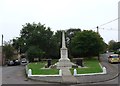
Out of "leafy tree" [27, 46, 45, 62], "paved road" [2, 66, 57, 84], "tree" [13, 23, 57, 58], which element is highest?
"tree" [13, 23, 57, 58]

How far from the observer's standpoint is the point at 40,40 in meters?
69.0

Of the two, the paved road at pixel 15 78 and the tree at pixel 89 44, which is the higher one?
the tree at pixel 89 44

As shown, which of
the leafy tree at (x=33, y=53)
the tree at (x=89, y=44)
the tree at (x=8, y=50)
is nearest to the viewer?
the tree at (x=89, y=44)

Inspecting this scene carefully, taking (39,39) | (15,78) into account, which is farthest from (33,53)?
(15,78)

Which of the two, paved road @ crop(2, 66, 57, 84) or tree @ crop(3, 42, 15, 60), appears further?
tree @ crop(3, 42, 15, 60)

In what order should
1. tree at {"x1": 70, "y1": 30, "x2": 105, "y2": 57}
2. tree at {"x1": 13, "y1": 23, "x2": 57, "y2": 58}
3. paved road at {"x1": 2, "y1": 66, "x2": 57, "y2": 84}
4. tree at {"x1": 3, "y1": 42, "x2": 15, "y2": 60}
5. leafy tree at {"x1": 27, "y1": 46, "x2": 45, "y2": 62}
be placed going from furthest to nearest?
tree at {"x1": 3, "y1": 42, "x2": 15, "y2": 60}
tree at {"x1": 13, "y1": 23, "x2": 57, "y2": 58}
leafy tree at {"x1": 27, "y1": 46, "x2": 45, "y2": 62}
tree at {"x1": 70, "y1": 30, "x2": 105, "y2": 57}
paved road at {"x1": 2, "y1": 66, "x2": 57, "y2": 84}

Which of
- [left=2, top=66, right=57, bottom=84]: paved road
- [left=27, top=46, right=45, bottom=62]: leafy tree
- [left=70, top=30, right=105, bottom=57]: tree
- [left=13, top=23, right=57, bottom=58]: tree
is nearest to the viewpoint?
[left=2, top=66, right=57, bottom=84]: paved road

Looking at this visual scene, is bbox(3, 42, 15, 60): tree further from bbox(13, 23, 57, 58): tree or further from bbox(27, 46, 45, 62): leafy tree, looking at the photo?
bbox(27, 46, 45, 62): leafy tree

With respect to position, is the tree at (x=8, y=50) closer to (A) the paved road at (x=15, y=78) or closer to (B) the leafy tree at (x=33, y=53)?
(B) the leafy tree at (x=33, y=53)

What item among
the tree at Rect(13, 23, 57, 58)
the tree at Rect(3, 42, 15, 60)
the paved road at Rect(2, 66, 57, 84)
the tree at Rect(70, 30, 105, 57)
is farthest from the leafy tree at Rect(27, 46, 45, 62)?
the paved road at Rect(2, 66, 57, 84)

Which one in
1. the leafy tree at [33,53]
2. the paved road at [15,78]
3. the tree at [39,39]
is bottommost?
the paved road at [15,78]

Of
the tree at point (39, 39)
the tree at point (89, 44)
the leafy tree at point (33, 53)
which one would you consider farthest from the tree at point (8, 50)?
the tree at point (89, 44)

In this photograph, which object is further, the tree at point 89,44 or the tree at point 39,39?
the tree at point 39,39

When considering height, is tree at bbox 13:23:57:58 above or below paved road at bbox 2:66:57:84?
above
